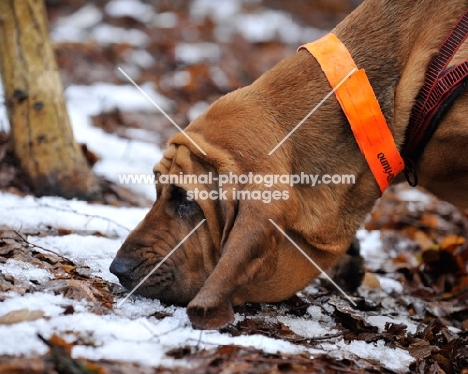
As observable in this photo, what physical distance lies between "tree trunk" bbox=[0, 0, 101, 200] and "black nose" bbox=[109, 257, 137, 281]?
1.73 m

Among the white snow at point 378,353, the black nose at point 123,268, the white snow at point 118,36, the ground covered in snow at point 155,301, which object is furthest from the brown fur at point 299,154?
the white snow at point 118,36

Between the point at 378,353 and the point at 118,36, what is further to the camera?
the point at 118,36

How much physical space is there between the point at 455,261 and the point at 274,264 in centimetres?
220

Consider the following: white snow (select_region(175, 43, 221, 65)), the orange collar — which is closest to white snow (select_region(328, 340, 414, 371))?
the orange collar

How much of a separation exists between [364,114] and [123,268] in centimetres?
152

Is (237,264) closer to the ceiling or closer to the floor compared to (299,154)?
closer to the floor

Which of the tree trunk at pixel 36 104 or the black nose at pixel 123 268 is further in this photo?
the tree trunk at pixel 36 104

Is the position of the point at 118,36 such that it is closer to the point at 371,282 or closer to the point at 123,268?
the point at 371,282

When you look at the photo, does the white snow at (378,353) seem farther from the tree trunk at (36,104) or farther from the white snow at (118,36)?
the white snow at (118,36)

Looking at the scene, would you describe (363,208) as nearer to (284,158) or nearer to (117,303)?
(284,158)

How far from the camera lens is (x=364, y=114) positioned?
3471 mm

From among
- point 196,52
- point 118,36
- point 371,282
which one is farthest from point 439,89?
point 118,36

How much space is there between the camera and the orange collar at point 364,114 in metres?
3.47

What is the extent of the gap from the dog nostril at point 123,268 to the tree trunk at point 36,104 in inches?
67.8
